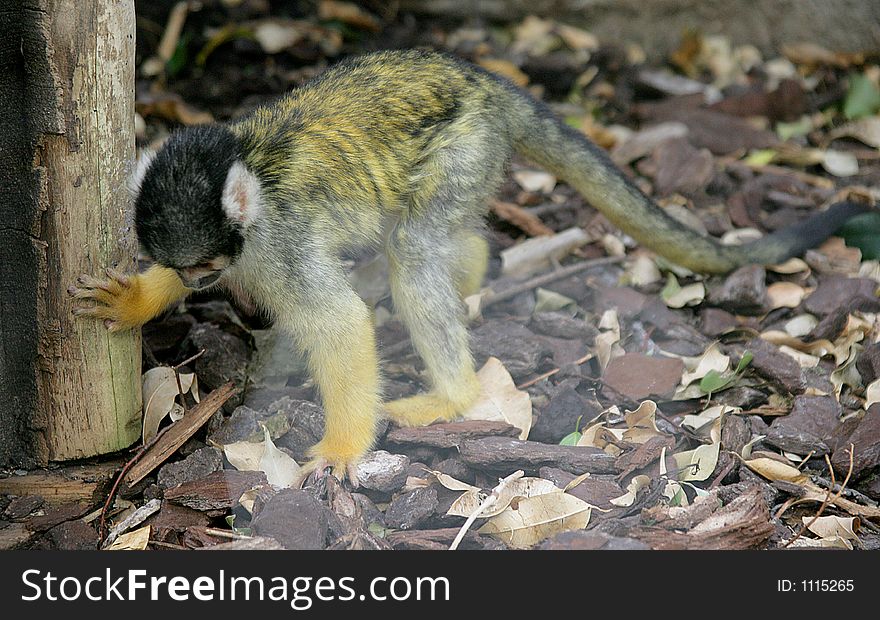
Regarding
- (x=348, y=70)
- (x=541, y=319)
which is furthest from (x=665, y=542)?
(x=348, y=70)

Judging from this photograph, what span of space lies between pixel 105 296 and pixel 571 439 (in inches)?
73.9

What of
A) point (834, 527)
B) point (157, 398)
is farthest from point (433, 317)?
point (834, 527)

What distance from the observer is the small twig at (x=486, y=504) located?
321 cm

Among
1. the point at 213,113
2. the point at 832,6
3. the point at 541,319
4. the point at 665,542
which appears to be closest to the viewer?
the point at 665,542

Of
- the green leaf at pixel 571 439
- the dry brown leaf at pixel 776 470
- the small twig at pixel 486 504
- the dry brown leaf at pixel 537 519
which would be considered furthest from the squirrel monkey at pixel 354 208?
the dry brown leaf at pixel 776 470

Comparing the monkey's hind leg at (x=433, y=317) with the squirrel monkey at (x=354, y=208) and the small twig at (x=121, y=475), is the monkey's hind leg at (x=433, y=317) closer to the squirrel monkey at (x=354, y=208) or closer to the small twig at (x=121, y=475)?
the squirrel monkey at (x=354, y=208)

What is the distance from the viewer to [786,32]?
7.05 metres

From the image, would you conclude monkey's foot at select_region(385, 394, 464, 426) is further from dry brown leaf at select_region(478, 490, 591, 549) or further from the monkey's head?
the monkey's head

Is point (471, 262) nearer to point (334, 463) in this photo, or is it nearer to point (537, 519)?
point (334, 463)

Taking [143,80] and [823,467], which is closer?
[823,467]

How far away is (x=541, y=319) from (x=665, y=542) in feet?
5.42

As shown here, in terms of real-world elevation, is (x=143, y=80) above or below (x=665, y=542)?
above

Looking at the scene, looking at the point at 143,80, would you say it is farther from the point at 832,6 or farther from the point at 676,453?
the point at 832,6

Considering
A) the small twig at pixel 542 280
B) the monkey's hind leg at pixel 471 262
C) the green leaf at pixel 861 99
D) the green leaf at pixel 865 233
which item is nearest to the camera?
the monkey's hind leg at pixel 471 262
